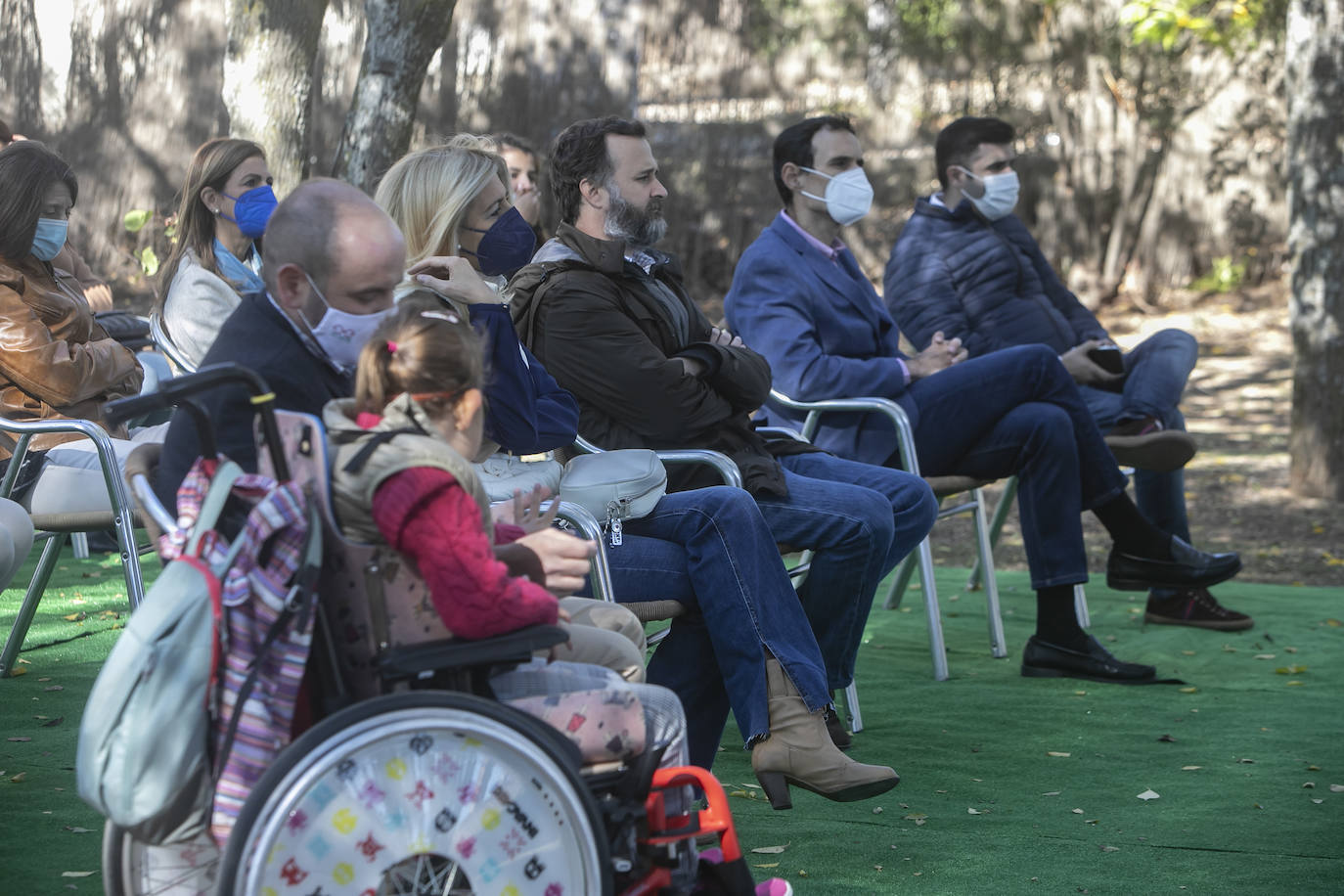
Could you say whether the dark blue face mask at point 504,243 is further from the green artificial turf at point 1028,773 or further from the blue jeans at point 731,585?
the green artificial turf at point 1028,773

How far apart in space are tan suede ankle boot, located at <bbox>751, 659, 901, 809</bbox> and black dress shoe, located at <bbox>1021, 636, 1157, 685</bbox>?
1.67 meters

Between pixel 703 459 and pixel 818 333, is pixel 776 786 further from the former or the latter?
pixel 818 333

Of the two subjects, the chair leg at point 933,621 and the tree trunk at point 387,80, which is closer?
the chair leg at point 933,621

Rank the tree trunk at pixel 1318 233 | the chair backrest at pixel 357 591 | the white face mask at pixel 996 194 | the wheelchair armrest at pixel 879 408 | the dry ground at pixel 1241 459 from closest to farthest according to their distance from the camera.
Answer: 1. the chair backrest at pixel 357 591
2. the wheelchair armrest at pixel 879 408
3. the white face mask at pixel 996 194
4. the dry ground at pixel 1241 459
5. the tree trunk at pixel 1318 233

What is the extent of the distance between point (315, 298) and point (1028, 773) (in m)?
2.22

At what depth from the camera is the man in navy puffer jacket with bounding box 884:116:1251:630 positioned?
531 cm

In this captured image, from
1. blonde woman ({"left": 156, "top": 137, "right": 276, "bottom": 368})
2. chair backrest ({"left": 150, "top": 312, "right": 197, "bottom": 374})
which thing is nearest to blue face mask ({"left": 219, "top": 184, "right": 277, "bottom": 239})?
blonde woman ({"left": 156, "top": 137, "right": 276, "bottom": 368})

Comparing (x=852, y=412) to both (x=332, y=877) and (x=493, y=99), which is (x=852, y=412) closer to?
(x=332, y=877)

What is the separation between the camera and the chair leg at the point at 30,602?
4.20m

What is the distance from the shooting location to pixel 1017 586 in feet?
21.2

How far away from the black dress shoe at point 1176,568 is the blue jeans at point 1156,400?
223mm

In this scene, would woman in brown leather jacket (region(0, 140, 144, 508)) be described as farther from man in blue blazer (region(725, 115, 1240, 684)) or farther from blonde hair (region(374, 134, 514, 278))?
man in blue blazer (region(725, 115, 1240, 684))

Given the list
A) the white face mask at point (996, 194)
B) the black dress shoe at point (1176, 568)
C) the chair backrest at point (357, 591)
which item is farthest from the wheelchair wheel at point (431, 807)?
the white face mask at point (996, 194)

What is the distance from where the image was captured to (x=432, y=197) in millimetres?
3385
